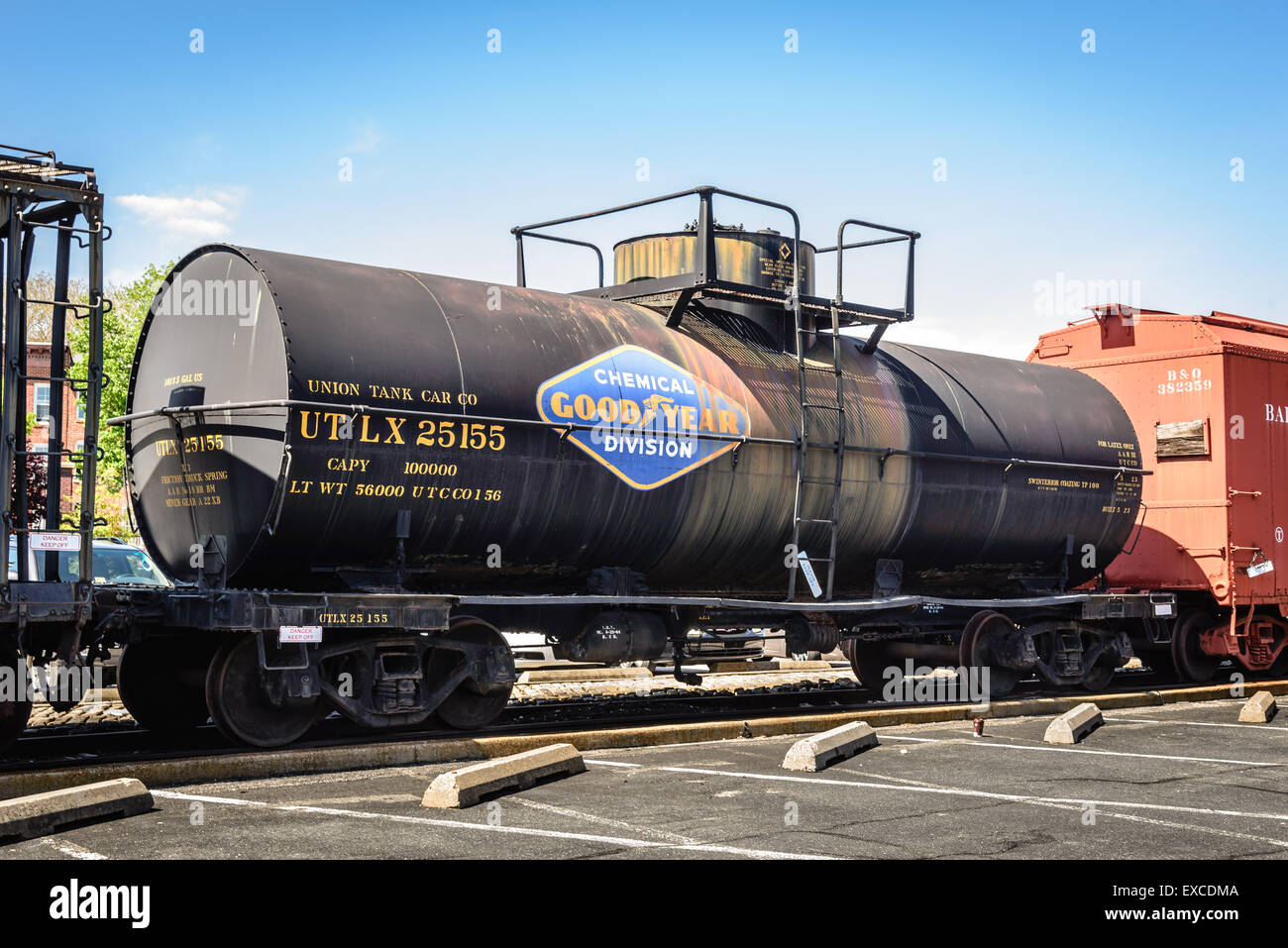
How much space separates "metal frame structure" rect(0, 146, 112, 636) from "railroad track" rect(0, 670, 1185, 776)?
111 cm

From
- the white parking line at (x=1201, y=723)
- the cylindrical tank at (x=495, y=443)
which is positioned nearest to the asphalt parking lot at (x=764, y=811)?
the white parking line at (x=1201, y=723)

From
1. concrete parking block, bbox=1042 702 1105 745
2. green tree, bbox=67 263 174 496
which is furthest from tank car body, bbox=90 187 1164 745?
green tree, bbox=67 263 174 496

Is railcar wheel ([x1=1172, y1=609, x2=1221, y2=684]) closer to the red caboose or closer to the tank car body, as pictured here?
the red caboose

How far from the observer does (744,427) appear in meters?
13.1

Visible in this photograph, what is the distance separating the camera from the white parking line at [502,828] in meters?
7.16

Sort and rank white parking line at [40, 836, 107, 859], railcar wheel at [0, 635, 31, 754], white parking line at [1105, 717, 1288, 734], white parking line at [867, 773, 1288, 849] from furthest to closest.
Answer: white parking line at [1105, 717, 1288, 734]
railcar wheel at [0, 635, 31, 754]
white parking line at [867, 773, 1288, 849]
white parking line at [40, 836, 107, 859]

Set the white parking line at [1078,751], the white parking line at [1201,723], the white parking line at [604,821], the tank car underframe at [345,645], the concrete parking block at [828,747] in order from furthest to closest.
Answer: the white parking line at [1201,723], the white parking line at [1078,751], the tank car underframe at [345,645], the concrete parking block at [828,747], the white parking line at [604,821]

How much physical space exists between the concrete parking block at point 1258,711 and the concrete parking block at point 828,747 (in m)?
4.77

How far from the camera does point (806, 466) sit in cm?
1359

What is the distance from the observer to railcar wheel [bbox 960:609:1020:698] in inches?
613

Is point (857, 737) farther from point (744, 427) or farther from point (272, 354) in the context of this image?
point (272, 354)

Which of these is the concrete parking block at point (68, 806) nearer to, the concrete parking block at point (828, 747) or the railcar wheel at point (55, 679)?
the railcar wheel at point (55, 679)

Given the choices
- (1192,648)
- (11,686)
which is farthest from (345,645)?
(1192,648)
